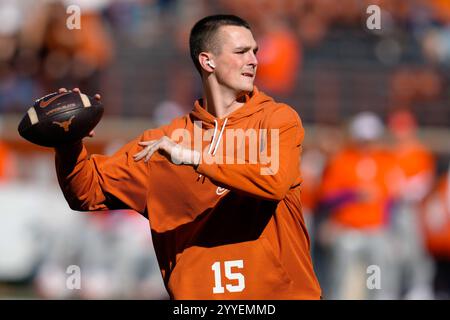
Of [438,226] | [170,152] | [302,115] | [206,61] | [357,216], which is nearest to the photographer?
[170,152]

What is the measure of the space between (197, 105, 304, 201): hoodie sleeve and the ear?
58cm

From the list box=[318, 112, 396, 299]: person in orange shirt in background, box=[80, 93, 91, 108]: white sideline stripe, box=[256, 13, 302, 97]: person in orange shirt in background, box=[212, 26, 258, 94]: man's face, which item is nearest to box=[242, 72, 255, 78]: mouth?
box=[212, 26, 258, 94]: man's face

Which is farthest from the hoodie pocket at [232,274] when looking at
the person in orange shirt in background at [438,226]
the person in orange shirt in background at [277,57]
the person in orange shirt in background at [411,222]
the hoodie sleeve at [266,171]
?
the person in orange shirt in background at [277,57]

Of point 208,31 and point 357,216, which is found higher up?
point 208,31

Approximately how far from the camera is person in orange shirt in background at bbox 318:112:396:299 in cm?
1173

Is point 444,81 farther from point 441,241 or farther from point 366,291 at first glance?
point 366,291

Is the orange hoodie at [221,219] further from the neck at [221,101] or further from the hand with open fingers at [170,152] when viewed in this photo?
the hand with open fingers at [170,152]

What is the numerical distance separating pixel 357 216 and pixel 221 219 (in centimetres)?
703

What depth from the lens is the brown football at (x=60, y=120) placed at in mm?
4973

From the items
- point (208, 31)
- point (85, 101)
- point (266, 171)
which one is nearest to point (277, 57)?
point (208, 31)

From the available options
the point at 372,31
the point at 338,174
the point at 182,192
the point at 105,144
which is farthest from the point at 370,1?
the point at 182,192

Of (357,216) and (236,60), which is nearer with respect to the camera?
(236,60)

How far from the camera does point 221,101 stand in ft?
17.0

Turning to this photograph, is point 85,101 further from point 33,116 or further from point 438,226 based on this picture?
point 438,226
